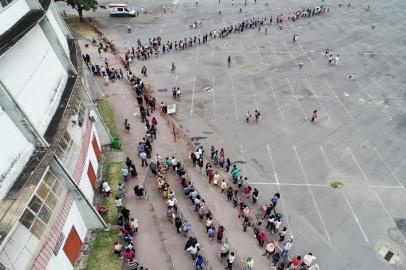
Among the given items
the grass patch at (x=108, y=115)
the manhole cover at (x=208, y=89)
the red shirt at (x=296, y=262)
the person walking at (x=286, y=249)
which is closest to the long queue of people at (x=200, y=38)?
the grass patch at (x=108, y=115)

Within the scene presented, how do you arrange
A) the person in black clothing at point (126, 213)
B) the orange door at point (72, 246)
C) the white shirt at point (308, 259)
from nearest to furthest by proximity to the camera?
the orange door at point (72, 246)
the white shirt at point (308, 259)
the person in black clothing at point (126, 213)

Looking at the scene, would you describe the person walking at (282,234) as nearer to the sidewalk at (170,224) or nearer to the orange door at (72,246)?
the sidewalk at (170,224)

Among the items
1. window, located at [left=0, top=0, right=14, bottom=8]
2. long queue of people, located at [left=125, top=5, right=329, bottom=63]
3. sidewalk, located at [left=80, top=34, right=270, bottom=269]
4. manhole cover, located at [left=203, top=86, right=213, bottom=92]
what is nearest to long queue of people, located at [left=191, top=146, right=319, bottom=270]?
sidewalk, located at [left=80, top=34, right=270, bottom=269]

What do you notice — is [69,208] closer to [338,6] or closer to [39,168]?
[39,168]

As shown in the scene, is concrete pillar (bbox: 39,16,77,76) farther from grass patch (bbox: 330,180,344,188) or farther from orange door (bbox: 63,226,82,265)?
grass patch (bbox: 330,180,344,188)

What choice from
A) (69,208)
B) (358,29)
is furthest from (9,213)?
(358,29)

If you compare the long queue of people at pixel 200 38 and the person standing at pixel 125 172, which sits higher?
the long queue of people at pixel 200 38

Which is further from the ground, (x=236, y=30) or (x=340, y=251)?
(x=236, y=30)
